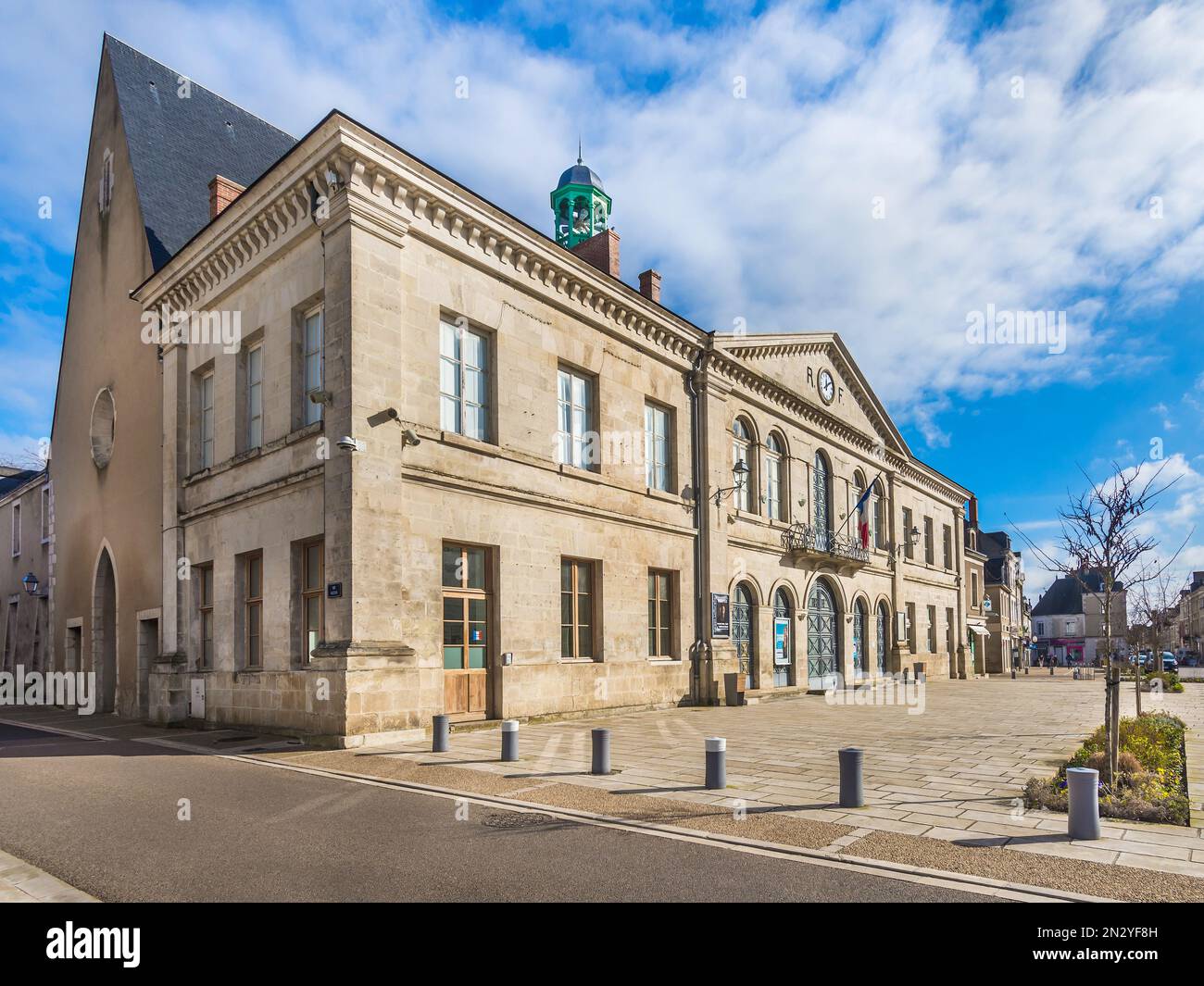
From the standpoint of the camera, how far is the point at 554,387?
18.8 metres

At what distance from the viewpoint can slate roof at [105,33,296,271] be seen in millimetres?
21547

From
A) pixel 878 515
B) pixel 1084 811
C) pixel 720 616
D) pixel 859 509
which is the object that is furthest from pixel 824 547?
pixel 1084 811

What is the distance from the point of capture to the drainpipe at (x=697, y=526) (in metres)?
22.5

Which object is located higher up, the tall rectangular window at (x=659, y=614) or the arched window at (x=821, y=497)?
the arched window at (x=821, y=497)

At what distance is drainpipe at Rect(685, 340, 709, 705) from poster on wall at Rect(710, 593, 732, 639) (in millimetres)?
218

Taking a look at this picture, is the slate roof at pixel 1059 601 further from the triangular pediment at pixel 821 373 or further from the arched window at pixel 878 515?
the triangular pediment at pixel 821 373

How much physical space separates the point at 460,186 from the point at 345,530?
705 centimetres

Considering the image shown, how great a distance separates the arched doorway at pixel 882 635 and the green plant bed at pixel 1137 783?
22.5 m

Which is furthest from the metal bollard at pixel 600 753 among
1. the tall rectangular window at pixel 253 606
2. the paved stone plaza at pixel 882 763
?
the tall rectangular window at pixel 253 606

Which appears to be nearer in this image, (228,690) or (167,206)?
(228,690)

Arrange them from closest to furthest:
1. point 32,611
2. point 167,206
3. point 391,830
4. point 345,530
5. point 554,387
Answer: point 391,830
point 345,530
point 554,387
point 167,206
point 32,611

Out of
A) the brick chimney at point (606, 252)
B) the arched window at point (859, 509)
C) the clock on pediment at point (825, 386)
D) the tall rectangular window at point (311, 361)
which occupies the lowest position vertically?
the arched window at point (859, 509)

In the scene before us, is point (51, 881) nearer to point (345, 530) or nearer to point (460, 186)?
point (345, 530)
